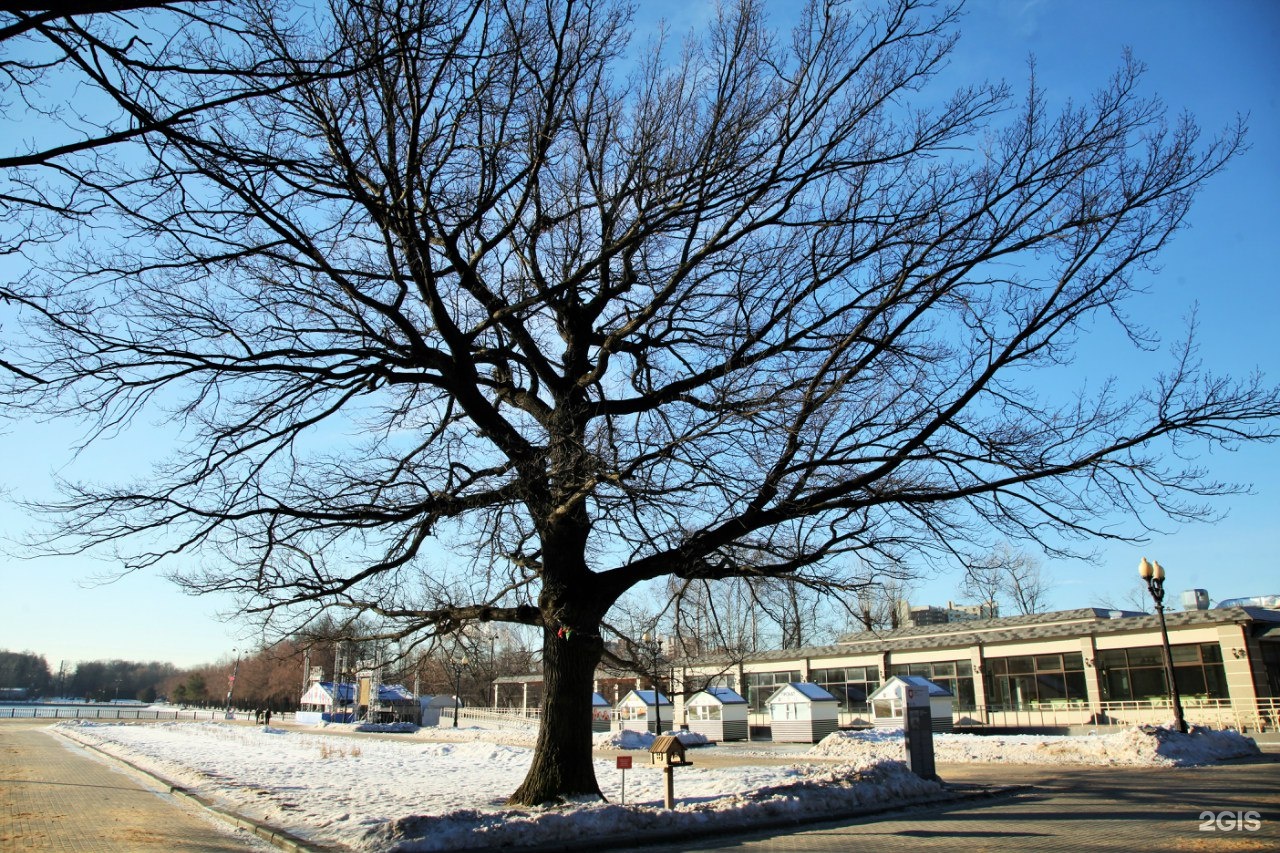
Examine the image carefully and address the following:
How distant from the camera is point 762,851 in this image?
32.4ft

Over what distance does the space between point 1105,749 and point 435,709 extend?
191ft

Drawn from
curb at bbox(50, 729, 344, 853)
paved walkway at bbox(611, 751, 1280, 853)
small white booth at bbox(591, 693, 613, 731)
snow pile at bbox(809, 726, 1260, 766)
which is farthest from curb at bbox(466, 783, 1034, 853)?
small white booth at bbox(591, 693, 613, 731)

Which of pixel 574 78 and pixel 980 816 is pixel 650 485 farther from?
pixel 980 816

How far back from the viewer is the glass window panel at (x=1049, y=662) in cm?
3969

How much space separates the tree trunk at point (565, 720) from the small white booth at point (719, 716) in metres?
29.0

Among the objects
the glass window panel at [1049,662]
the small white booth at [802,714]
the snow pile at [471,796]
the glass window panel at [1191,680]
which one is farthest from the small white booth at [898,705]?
the snow pile at [471,796]

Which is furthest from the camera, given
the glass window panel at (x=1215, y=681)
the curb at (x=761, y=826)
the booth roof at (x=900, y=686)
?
the booth roof at (x=900, y=686)

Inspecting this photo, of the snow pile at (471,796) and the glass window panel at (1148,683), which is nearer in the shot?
the snow pile at (471,796)

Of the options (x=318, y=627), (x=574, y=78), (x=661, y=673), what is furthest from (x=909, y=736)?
(x=574, y=78)

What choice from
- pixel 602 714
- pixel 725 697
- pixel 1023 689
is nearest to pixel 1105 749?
pixel 1023 689

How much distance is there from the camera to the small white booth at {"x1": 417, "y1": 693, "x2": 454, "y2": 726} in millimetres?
66375

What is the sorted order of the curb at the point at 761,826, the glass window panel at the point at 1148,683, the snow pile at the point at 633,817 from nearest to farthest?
the snow pile at the point at 633,817 < the curb at the point at 761,826 < the glass window panel at the point at 1148,683

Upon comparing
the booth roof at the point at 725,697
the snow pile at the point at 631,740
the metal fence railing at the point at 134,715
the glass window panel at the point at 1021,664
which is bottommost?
the metal fence railing at the point at 134,715

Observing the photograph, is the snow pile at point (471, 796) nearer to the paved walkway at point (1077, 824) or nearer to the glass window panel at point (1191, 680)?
the paved walkway at point (1077, 824)
